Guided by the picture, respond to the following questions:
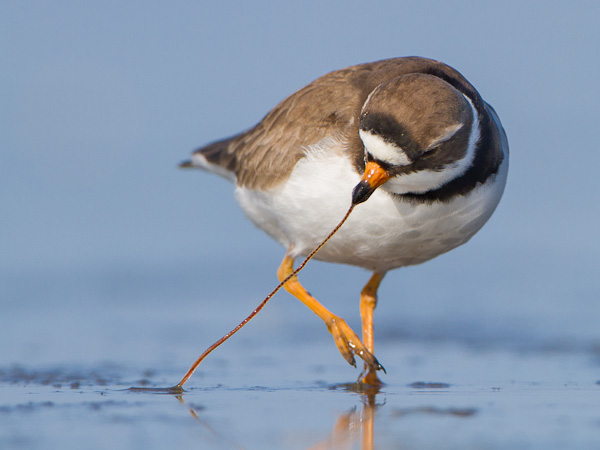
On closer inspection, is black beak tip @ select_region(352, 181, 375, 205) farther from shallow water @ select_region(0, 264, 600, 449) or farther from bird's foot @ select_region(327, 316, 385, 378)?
bird's foot @ select_region(327, 316, 385, 378)

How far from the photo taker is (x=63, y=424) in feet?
14.4

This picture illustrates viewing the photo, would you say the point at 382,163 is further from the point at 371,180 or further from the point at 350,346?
the point at 350,346

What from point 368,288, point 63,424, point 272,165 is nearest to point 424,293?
point 368,288

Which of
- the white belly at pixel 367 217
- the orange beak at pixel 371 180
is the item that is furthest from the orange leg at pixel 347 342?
the orange beak at pixel 371 180

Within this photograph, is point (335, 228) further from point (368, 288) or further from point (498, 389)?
point (368, 288)

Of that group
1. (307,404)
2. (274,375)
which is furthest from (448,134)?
(274,375)

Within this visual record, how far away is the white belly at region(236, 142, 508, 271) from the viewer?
5570 millimetres

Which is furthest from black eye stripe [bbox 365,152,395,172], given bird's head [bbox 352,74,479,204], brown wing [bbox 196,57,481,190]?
brown wing [bbox 196,57,481,190]

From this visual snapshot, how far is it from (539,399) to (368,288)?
233 cm

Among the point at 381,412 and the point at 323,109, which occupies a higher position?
the point at 323,109

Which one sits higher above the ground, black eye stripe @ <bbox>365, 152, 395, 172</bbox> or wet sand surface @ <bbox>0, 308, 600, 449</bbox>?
black eye stripe @ <bbox>365, 152, 395, 172</bbox>

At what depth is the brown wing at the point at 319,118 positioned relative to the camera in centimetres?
590

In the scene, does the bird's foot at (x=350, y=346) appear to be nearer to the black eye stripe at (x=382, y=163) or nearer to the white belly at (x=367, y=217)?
the white belly at (x=367, y=217)

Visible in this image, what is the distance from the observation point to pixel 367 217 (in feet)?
18.5
